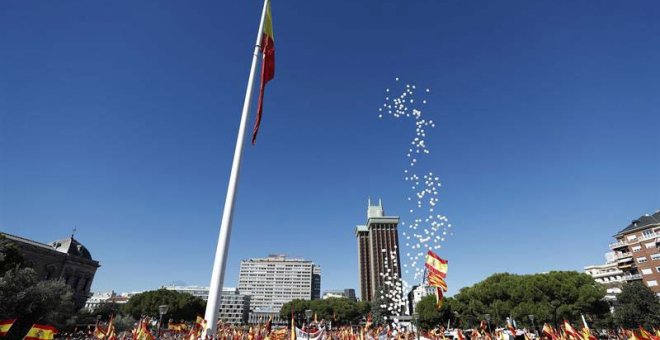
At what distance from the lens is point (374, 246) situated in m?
173

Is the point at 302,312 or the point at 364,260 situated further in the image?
the point at 364,260

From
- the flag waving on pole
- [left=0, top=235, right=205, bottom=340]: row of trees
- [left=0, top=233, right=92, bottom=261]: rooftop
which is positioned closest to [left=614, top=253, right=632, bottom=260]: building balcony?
the flag waving on pole

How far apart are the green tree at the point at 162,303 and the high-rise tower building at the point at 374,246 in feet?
325

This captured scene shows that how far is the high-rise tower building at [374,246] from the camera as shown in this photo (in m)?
167

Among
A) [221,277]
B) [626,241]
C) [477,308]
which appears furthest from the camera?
[626,241]

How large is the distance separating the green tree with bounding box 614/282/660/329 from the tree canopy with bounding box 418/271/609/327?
235 cm

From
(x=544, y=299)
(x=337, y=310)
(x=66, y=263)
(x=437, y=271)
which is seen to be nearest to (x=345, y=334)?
(x=437, y=271)

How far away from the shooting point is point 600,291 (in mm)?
46875

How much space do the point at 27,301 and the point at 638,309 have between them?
7522cm

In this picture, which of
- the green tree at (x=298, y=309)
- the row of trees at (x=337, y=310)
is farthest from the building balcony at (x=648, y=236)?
the green tree at (x=298, y=309)

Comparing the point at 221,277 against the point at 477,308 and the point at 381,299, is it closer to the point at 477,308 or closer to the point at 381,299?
the point at 477,308

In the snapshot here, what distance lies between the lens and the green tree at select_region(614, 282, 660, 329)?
43.8m

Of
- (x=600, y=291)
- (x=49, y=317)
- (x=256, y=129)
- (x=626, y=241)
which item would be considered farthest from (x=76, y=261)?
(x=626, y=241)

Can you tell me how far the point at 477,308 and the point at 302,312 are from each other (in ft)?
216
